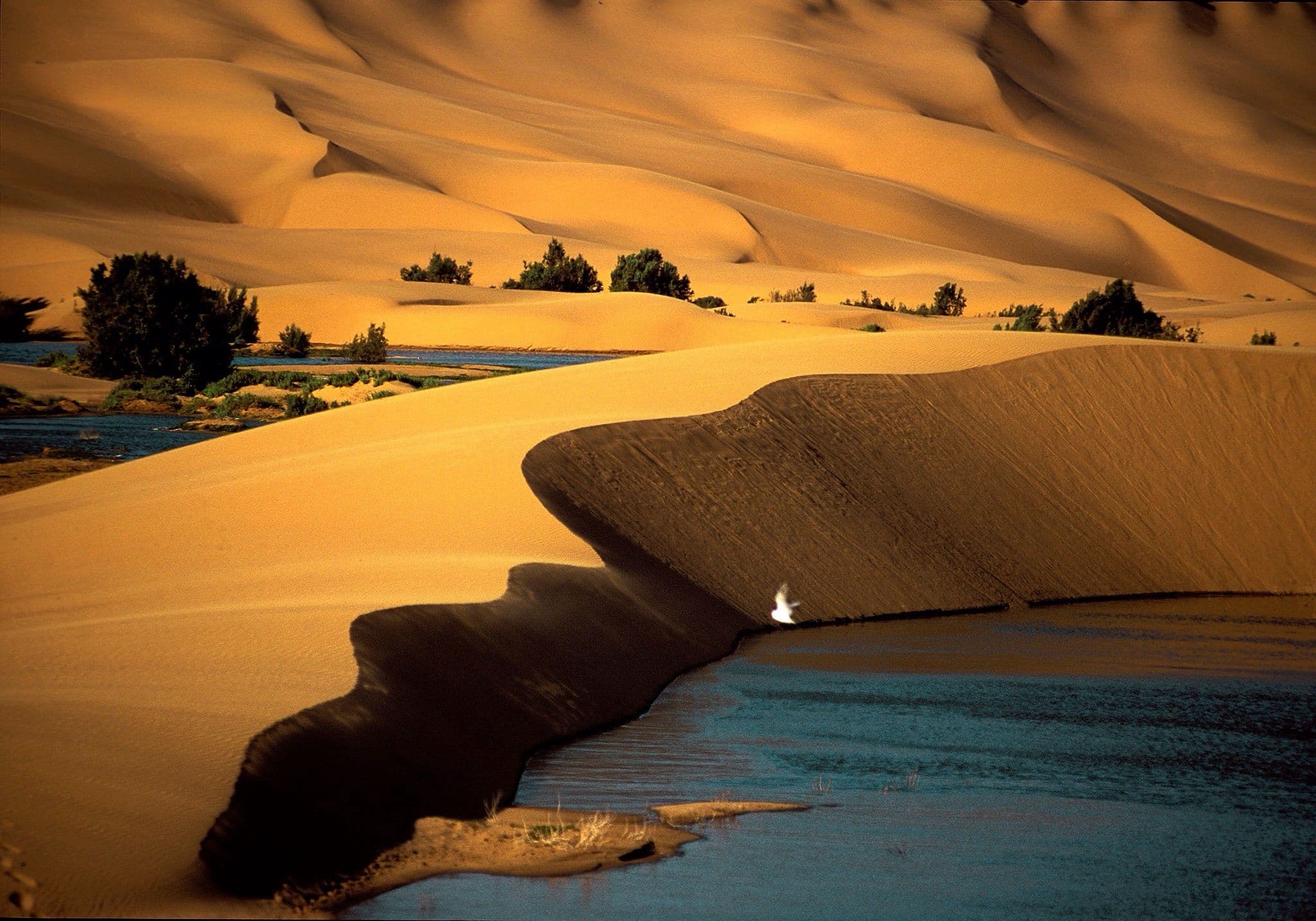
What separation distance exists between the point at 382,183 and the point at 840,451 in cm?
9168

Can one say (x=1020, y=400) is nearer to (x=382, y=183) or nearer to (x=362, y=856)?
(x=362, y=856)

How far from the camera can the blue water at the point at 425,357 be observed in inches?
2160

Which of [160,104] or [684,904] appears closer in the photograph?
[684,904]

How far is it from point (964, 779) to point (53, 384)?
1434 inches

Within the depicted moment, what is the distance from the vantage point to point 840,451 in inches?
1004

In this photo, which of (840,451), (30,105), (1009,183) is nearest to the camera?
(840,451)

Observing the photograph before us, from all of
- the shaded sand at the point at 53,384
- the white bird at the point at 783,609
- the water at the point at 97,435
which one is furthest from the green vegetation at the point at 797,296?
the white bird at the point at 783,609

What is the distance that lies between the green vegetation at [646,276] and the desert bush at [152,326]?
3416 cm

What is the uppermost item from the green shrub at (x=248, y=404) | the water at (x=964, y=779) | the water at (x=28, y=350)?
the water at (x=28, y=350)

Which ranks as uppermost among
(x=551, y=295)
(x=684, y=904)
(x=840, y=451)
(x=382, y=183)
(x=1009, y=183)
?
(x=1009, y=183)

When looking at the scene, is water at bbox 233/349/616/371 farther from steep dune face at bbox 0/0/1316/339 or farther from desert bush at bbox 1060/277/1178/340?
desert bush at bbox 1060/277/1178/340

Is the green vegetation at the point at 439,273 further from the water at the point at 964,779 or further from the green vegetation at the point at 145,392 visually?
the water at the point at 964,779

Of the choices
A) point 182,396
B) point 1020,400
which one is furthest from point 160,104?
point 1020,400

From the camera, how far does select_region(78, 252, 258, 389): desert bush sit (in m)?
48.4
